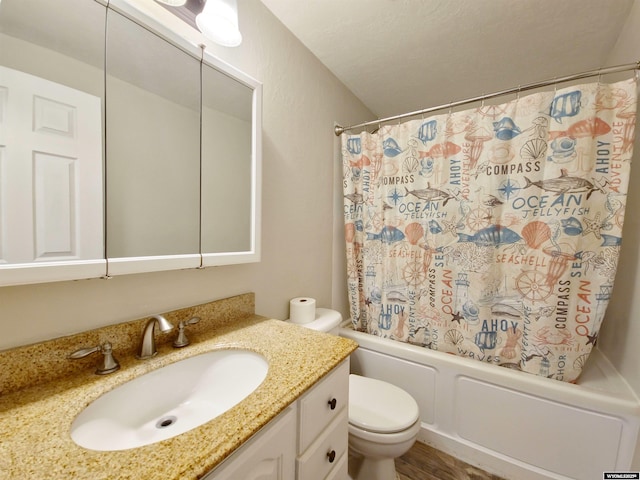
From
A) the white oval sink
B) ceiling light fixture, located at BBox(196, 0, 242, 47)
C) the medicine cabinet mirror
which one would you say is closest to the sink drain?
the white oval sink

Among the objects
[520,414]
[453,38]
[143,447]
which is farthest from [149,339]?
[453,38]

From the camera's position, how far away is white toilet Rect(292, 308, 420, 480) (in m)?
1.05

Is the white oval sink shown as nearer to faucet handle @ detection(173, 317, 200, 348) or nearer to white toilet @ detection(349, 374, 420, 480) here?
faucet handle @ detection(173, 317, 200, 348)

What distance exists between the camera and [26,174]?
606 mm

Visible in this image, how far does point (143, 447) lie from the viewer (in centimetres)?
46

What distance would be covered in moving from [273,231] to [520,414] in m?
1.52

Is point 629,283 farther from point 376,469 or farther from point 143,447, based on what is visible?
point 143,447

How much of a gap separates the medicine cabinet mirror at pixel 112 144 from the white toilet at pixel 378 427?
2.81ft

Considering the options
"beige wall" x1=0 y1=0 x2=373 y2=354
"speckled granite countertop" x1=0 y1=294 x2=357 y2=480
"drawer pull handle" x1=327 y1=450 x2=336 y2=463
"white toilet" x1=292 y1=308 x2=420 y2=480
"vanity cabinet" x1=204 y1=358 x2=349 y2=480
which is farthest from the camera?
"white toilet" x1=292 y1=308 x2=420 y2=480

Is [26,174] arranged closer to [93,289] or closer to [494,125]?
[93,289]

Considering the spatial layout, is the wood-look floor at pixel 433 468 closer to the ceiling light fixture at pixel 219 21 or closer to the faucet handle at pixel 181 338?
the faucet handle at pixel 181 338

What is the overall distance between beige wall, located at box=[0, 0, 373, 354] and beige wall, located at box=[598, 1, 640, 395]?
1.44m

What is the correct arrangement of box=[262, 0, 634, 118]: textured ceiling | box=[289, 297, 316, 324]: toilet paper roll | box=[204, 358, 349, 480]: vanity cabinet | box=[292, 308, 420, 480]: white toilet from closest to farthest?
box=[204, 358, 349, 480]: vanity cabinet < box=[292, 308, 420, 480]: white toilet < box=[262, 0, 634, 118]: textured ceiling < box=[289, 297, 316, 324]: toilet paper roll

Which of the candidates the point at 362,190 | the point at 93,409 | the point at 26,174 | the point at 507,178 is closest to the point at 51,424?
the point at 93,409
